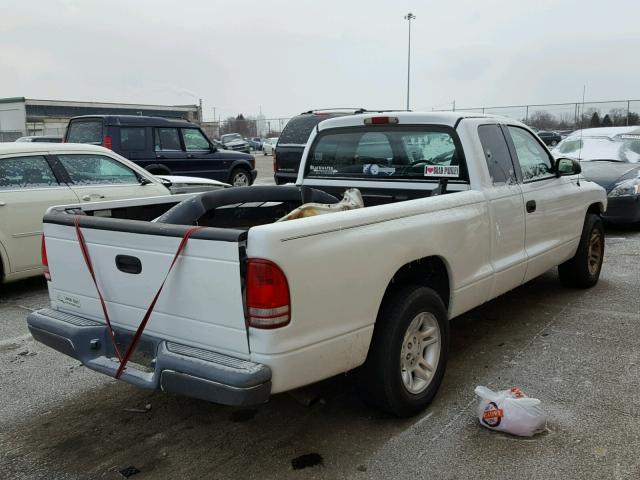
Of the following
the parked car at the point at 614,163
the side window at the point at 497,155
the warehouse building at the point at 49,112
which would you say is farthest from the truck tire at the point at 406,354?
the warehouse building at the point at 49,112

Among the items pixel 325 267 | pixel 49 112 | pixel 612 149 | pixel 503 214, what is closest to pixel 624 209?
pixel 612 149

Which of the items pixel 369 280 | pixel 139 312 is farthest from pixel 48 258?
pixel 369 280

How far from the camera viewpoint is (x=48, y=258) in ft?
11.8

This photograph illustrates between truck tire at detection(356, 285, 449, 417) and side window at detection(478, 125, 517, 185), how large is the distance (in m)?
1.31

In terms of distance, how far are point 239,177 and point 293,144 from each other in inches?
121

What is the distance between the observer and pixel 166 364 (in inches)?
111

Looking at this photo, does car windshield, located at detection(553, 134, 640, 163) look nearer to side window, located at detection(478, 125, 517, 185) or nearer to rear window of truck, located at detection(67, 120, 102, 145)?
side window, located at detection(478, 125, 517, 185)

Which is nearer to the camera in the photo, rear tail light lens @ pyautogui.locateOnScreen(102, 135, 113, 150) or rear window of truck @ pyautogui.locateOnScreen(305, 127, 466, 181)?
rear window of truck @ pyautogui.locateOnScreen(305, 127, 466, 181)

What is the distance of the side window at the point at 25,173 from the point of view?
6.20 meters

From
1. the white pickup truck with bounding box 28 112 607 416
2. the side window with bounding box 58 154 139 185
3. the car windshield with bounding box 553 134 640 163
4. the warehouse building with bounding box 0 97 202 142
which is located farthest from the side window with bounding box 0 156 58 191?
the warehouse building with bounding box 0 97 202 142

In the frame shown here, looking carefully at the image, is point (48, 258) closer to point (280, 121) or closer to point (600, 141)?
point (600, 141)

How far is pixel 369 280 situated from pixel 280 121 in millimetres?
50161

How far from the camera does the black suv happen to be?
483 inches

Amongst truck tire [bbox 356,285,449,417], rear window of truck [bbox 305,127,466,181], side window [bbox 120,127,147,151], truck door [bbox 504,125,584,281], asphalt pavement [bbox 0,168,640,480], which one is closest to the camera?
asphalt pavement [bbox 0,168,640,480]
